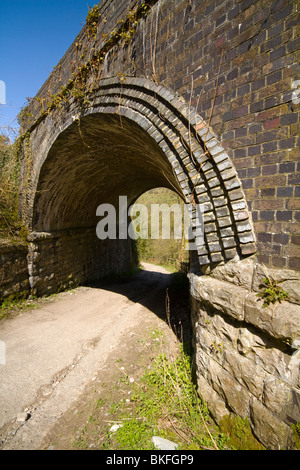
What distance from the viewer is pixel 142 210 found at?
17594 mm

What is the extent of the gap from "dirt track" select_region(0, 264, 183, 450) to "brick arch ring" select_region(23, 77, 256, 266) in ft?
8.65

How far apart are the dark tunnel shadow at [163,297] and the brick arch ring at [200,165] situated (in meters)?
1.89

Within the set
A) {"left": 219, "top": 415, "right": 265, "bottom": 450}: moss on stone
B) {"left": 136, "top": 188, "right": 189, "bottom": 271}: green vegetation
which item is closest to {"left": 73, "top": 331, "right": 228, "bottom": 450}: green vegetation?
{"left": 219, "top": 415, "right": 265, "bottom": 450}: moss on stone

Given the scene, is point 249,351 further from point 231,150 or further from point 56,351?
point 56,351

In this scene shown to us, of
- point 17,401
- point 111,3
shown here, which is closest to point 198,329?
point 17,401

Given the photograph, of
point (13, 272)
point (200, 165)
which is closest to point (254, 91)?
point (200, 165)

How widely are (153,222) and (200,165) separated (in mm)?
15725

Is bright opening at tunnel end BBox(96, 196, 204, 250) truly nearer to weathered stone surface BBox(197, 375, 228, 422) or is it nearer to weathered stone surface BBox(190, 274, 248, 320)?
weathered stone surface BBox(190, 274, 248, 320)

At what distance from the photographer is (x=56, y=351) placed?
13.1 feet

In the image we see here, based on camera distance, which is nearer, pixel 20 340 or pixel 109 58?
pixel 109 58

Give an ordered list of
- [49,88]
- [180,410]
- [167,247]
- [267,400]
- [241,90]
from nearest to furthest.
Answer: [267,400] → [241,90] → [180,410] → [49,88] → [167,247]

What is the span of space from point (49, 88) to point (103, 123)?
104 inches

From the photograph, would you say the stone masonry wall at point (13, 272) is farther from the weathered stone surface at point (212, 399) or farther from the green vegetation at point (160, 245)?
the green vegetation at point (160, 245)

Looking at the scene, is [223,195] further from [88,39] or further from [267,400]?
[88,39]
